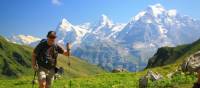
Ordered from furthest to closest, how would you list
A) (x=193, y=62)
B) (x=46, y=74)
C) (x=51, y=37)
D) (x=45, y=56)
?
(x=193, y=62), (x=46, y=74), (x=45, y=56), (x=51, y=37)

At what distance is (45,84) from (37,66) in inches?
33.1

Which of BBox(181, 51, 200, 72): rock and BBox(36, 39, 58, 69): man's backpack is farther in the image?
BBox(181, 51, 200, 72): rock

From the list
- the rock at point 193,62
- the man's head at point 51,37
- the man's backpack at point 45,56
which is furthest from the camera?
the rock at point 193,62

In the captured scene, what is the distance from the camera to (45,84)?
696 inches

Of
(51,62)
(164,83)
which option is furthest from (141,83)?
(51,62)

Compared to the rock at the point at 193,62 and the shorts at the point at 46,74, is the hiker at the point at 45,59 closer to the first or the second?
the shorts at the point at 46,74

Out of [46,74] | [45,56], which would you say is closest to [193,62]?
[46,74]

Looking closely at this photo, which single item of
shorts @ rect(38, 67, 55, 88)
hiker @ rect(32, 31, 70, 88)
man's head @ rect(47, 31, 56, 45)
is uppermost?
man's head @ rect(47, 31, 56, 45)

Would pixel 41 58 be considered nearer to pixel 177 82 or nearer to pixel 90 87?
pixel 177 82

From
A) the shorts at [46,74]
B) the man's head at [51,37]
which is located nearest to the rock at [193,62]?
the shorts at [46,74]

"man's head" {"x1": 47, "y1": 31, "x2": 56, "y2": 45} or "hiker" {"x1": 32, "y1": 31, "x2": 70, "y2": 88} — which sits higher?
"man's head" {"x1": 47, "y1": 31, "x2": 56, "y2": 45}

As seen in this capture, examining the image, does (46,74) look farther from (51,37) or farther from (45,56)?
(51,37)

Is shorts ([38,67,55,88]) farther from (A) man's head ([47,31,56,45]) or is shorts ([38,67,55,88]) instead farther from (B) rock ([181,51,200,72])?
(B) rock ([181,51,200,72])

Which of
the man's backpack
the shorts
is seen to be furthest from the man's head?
the shorts
